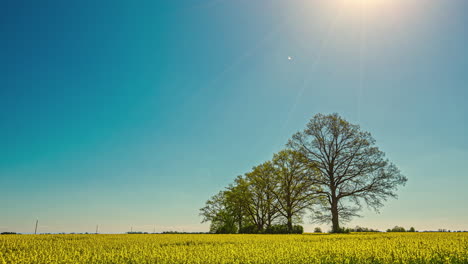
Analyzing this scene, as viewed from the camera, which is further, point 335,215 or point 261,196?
point 261,196

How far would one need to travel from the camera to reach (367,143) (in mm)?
27109

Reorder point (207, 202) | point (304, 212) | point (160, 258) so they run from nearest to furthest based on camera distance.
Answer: point (160, 258) → point (304, 212) → point (207, 202)

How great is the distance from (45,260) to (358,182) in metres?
26.9

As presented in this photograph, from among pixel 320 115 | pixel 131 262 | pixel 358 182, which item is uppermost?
pixel 320 115

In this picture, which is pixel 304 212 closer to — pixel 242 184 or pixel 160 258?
pixel 242 184

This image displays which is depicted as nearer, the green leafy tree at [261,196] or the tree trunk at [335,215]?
the tree trunk at [335,215]

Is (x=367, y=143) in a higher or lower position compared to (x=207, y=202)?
higher

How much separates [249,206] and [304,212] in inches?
383

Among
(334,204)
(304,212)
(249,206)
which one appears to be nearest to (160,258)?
(334,204)

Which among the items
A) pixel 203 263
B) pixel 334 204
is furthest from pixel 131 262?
pixel 334 204

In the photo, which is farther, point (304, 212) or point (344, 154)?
point (304, 212)

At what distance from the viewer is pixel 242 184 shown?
4138 centimetres

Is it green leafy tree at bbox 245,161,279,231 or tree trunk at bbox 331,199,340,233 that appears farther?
green leafy tree at bbox 245,161,279,231

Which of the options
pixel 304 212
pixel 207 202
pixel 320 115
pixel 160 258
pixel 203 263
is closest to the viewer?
pixel 203 263
